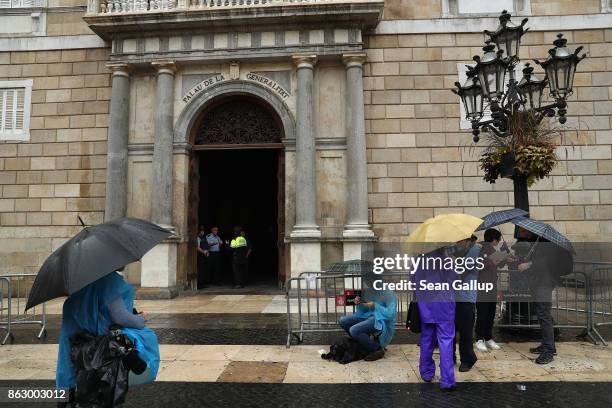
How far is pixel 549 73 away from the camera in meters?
7.44

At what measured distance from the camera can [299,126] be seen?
1223cm

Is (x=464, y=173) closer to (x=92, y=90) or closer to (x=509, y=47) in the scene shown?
(x=509, y=47)

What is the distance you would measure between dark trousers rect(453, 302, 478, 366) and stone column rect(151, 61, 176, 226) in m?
8.50

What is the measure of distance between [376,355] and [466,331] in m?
1.21

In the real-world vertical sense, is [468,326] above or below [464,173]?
below

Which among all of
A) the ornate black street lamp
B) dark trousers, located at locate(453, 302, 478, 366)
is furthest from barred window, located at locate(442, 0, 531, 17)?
dark trousers, located at locate(453, 302, 478, 366)

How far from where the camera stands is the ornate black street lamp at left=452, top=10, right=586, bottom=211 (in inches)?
285

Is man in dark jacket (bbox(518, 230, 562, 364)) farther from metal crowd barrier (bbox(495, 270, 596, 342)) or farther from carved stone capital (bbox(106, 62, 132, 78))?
carved stone capital (bbox(106, 62, 132, 78))

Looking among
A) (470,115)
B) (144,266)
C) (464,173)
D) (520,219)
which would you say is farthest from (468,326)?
(144,266)

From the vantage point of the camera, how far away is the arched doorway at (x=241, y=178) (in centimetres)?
1308

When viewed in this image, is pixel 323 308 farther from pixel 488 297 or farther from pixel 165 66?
pixel 165 66

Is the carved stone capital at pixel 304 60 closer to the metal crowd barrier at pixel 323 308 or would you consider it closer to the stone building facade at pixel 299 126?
the stone building facade at pixel 299 126

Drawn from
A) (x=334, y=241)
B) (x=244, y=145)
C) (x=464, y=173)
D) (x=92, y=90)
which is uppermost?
(x=92, y=90)

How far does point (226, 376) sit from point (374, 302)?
2.04 meters
